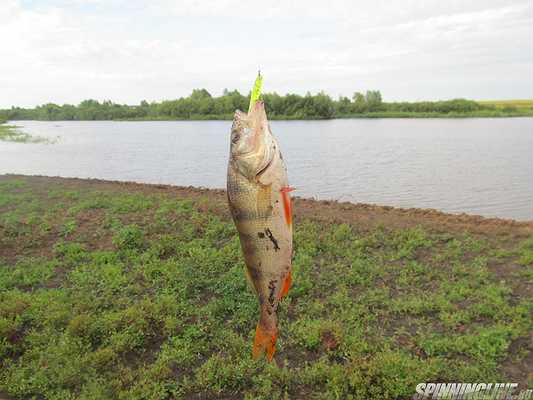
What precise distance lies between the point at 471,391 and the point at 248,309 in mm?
3123

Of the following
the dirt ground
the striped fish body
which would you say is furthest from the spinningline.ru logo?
the dirt ground

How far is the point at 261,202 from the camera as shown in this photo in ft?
8.00

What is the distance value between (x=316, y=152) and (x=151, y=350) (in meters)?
24.0

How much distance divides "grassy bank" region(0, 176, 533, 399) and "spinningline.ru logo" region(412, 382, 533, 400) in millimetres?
117

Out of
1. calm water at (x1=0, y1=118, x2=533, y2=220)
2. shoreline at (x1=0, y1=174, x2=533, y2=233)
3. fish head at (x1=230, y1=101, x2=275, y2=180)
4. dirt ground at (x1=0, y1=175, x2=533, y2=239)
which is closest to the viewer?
fish head at (x1=230, y1=101, x2=275, y2=180)

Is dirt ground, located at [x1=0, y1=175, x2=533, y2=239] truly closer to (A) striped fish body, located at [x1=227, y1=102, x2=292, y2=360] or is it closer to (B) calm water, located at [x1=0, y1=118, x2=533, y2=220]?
(B) calm water, located at [x1=0, y1=118, x2=533, y2=220]

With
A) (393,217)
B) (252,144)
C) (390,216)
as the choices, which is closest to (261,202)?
(252,144)

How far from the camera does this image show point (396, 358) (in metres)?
4.92

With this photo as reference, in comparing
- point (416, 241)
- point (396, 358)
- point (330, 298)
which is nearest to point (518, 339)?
point (396, 358)

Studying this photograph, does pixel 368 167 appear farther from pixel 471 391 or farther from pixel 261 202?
pixel 261 202

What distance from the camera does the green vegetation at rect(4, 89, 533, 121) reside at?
240 feet

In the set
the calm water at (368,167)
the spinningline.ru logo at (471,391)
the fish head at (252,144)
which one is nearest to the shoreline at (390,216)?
the calm water at (368,167)

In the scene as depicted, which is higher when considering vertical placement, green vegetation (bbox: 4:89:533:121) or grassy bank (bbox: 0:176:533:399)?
green vegetation (bbox: 4:89:533:121)

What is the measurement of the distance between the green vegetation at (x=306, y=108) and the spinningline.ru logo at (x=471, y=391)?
55939 mm
